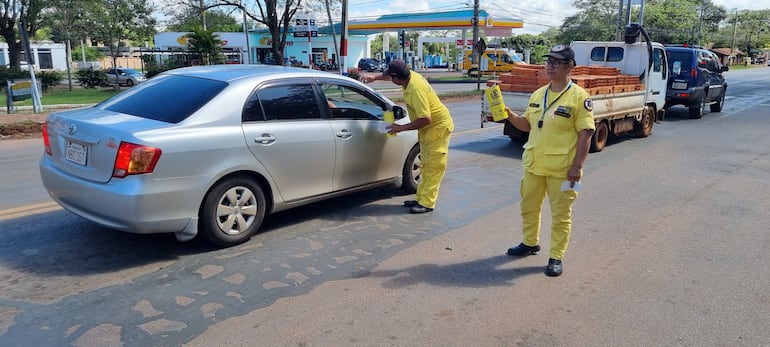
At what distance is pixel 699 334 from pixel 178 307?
10.9 ft

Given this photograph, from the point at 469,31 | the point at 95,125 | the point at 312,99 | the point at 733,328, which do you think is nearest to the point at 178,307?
the point at 95,125

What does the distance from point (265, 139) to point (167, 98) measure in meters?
0.90

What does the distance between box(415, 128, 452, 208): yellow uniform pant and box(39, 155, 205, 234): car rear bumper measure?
2.49 metres

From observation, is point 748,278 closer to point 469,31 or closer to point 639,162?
point 639,162

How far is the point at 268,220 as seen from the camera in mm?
5738

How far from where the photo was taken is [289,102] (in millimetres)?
5309

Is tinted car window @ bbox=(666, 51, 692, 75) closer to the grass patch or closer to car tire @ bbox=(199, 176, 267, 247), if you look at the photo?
car tire @ bbox=(199, 176, 267, 247)

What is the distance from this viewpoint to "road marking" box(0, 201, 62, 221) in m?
5.61

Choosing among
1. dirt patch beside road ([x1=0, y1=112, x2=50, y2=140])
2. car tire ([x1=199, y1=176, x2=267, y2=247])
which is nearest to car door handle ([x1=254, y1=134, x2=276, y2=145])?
car tire ([x1=199, y1=176, x2=267, y2=247])

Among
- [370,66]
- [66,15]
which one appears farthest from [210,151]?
[370,66]

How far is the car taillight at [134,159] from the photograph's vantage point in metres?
4.20

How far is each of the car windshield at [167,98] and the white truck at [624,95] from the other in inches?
249

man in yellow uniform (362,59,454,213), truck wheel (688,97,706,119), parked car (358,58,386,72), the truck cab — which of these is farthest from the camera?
parked car (358,58,386,72)

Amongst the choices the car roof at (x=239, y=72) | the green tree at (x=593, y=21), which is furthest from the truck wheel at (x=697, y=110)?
the green tree at (x=593, y=21)
